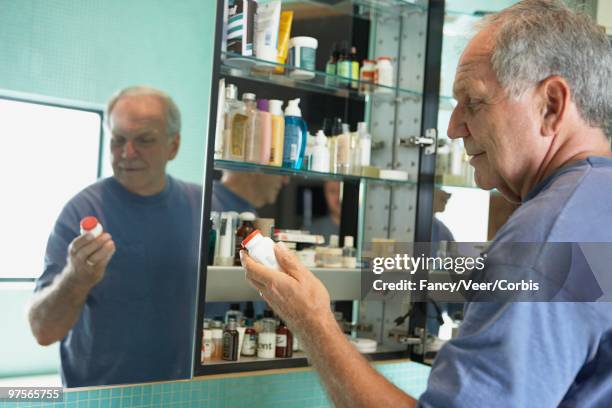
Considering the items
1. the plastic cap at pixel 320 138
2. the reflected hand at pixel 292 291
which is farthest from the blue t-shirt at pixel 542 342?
the plastic cap at pixel 320 138

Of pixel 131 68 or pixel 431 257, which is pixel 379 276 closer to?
pixel 431 257

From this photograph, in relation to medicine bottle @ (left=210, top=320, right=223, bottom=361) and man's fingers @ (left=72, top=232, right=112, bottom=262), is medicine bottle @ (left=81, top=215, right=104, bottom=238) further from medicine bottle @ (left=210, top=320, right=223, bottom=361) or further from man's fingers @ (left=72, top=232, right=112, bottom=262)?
medicine bottle @ (left=210, top=320, right=223, bottom=361)

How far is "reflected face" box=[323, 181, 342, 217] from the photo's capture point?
7.92 ft

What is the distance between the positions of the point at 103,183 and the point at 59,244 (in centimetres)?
18

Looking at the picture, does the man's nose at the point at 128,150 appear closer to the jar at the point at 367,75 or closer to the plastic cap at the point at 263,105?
the plastic cap at the point at 263,105

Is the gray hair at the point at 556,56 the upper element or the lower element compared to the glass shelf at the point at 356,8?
lower

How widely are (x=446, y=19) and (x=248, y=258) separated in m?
1.34

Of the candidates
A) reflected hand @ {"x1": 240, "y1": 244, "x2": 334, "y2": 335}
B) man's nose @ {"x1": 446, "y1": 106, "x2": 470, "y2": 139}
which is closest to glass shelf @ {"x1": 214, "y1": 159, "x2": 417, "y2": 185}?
reflected hand @ {"x1": 240, "y1": 244, "x2": 334, "y2": 335}

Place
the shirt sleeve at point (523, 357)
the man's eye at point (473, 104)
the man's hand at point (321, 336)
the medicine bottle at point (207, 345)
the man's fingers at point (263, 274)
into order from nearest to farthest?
the shirt sleeve at point (523, 357) → the man's hand at point (321, 336) → the man's eye at point (473, 104) → the man's fingers at point (263, 274) → the medicine bottle at point (207, 345)

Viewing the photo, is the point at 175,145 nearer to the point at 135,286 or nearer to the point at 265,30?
the point at 135,286

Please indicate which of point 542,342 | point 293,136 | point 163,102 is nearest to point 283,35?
point 293,136

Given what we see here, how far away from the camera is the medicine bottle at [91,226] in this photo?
5.39 ft

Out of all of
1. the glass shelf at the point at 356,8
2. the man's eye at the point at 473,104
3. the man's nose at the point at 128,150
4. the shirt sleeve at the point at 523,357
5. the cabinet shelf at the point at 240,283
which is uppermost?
the glass shelf at the point at 356,8

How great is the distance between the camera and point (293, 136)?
2143 millimetres
